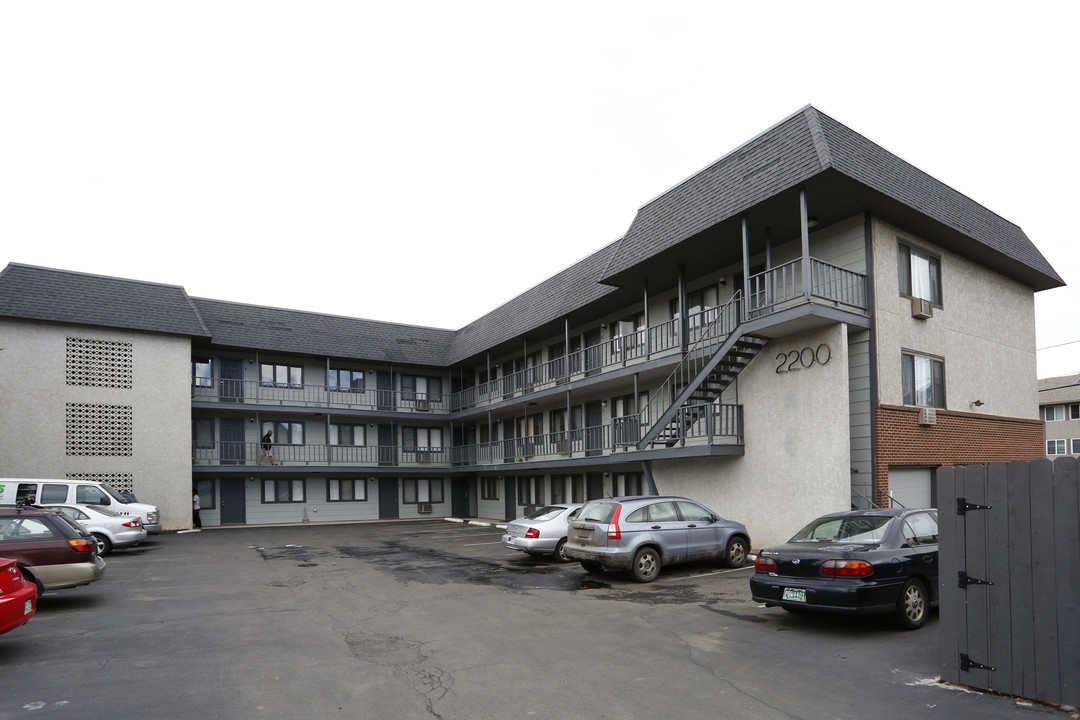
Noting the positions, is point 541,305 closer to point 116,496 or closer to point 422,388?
point 422,388

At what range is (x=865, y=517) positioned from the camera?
884 centimetres

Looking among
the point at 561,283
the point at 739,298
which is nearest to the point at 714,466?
the point at 739,298

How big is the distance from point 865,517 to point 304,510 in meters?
27.7

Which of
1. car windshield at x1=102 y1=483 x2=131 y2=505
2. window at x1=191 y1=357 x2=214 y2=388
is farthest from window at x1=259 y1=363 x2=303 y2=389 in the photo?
car windshield at x1=102 y1=483 x2=131 y2=505

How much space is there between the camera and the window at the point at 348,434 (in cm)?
3287

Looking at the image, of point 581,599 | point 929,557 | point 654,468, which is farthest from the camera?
point 654,468

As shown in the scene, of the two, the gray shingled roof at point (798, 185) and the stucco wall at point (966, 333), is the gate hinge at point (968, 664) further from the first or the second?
the gray shingled roof at point (798, 185)

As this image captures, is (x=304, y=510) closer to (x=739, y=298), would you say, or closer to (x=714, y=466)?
(x=714, y=466)

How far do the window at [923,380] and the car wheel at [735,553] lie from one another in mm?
5199

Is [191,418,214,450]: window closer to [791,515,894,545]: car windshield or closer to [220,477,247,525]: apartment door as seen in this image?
[220,477,247,525]: apartment door

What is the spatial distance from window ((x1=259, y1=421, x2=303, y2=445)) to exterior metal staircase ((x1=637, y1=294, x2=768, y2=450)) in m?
19.8

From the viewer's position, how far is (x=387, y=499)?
1328 inches

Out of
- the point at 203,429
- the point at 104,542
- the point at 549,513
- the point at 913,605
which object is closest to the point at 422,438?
the point at 203,429

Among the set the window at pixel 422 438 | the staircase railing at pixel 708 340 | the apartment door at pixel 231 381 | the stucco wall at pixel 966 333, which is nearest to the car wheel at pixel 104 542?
the apartment door at pixel 231 381
